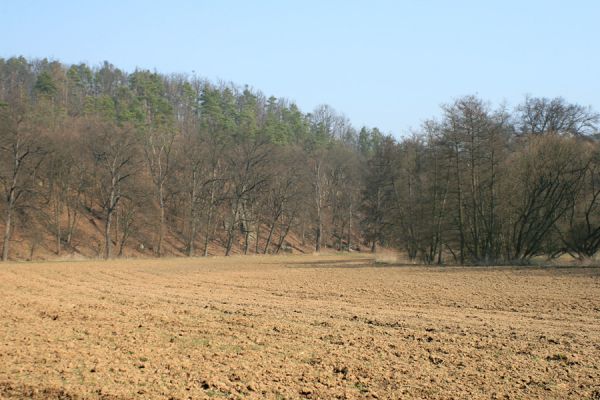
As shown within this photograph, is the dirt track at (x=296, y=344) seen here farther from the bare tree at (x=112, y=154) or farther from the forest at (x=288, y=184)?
the bare tree at (x=112, y=154)

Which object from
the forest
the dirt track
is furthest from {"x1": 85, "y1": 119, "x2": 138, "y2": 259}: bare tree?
the dirt track

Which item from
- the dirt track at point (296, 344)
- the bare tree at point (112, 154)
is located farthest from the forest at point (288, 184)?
the dirt track at point (296, 344)

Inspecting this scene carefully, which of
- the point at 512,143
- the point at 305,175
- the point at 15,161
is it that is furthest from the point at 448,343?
the point at 305,175

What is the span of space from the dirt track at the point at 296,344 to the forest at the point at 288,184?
21.0 metres

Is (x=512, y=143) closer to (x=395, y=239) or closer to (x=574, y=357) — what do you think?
(x=395, y=239)

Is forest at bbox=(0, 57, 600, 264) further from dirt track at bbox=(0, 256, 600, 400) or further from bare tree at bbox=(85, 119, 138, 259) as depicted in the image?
dirt track at bbox=(0, 256, 600, 400)

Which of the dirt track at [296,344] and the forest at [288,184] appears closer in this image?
the dirt track at [296,344]

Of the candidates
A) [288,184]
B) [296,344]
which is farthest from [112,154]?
[296,344]

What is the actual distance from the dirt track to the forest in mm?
21049

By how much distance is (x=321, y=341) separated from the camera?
39.5 feet

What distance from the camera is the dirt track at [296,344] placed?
8.43 m

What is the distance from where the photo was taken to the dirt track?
8430mm

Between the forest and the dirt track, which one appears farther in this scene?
the forest

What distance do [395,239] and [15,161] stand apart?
30.0 metres
